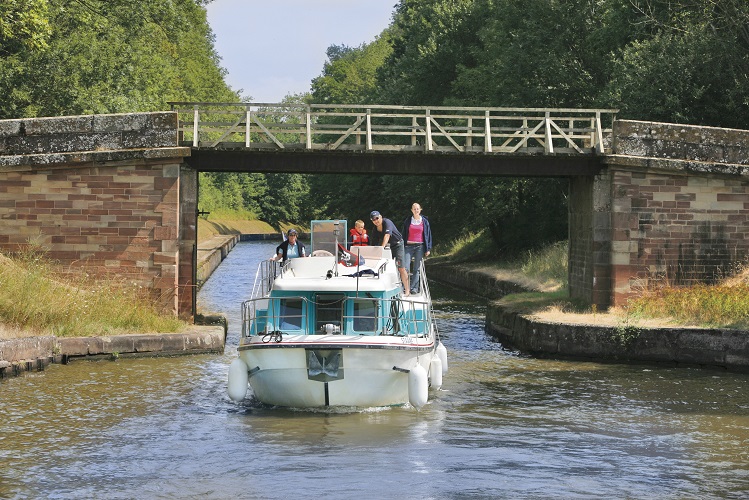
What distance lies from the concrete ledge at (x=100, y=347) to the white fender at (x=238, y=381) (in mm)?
5116

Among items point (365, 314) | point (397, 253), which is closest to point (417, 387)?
point (365, 314)

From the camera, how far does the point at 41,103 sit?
42.9 metres

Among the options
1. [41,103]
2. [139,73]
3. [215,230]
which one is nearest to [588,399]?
[41,103]

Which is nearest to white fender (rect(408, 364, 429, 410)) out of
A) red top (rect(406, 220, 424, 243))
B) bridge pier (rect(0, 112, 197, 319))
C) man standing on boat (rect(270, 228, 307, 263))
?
man standing on boat (rect(270, 228, 307, 263))

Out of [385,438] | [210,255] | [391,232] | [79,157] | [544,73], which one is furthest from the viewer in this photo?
[210,255]

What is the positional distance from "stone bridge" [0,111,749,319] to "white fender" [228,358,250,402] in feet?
32.9

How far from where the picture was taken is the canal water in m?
14.3

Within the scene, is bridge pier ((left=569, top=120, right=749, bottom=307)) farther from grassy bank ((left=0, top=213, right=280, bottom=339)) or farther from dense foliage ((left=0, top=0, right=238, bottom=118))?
dense foliage ((left=0, top=0, right=238, bottom=118))

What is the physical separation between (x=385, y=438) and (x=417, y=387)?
1.39 m

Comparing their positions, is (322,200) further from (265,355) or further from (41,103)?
(265,355)

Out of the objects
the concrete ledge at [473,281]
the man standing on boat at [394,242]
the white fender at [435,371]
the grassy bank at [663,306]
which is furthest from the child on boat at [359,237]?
the concrete ledge at [473,281]

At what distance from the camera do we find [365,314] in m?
19.3

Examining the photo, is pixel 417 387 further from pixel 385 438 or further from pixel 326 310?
pixel 326 310

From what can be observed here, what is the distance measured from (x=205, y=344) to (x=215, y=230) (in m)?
62.7
